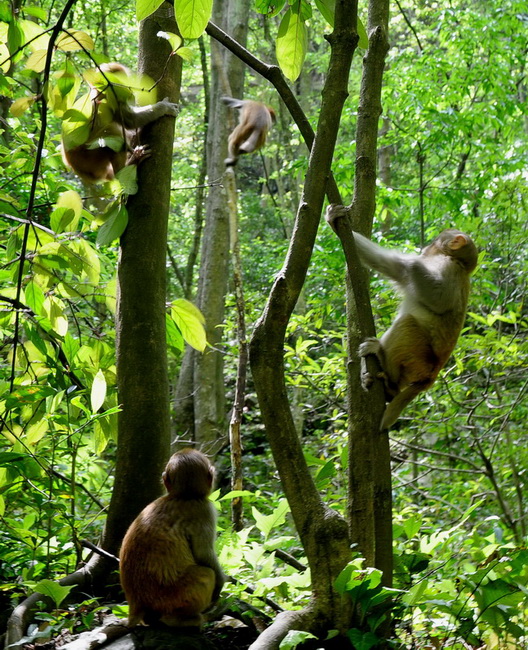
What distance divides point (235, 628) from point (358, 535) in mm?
865

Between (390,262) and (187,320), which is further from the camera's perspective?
(390,262)

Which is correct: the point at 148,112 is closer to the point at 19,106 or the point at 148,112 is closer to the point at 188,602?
the point at 19,106

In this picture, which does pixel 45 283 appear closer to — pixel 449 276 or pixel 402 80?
pixel 449 276

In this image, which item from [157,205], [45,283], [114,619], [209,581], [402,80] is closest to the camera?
[209,581]

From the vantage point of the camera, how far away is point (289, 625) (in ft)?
9.00

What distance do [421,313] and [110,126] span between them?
8.52 feet

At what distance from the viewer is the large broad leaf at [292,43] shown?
2311 mm

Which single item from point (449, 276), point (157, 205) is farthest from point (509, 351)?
point (157, 205)

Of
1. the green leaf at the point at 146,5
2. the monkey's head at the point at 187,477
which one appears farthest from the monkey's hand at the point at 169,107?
the green leaf at the point at 146,5

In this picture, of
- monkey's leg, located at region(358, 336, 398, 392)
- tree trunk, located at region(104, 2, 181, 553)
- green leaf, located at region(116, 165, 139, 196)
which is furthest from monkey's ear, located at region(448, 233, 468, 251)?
green leaf, located at region(116, 165, 139, 196)

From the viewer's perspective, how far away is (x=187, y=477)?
11.3 ft

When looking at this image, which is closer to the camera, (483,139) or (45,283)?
(45,283)

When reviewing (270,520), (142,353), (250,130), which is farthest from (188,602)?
(250,130)

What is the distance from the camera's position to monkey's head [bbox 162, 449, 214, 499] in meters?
3.43
